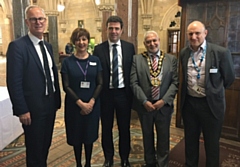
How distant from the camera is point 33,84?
1946 mm

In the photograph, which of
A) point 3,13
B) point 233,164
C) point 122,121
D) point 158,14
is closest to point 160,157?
point 122,121

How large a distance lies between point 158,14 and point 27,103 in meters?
11.4

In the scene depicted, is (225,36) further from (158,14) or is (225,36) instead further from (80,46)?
(158,14)

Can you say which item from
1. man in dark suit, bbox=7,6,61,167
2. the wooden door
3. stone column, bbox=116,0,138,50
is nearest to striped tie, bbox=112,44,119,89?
man in dark suit, bbox=7,6,61,167

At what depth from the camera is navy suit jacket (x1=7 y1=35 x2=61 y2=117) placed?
1840mm

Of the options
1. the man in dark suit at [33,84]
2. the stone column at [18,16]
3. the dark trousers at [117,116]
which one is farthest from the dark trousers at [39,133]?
the stone column at [18,16]

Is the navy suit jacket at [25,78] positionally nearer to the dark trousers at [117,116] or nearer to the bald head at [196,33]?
the dark trousers at [117,116]

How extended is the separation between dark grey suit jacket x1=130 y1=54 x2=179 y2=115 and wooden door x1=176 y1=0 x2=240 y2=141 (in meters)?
1.54

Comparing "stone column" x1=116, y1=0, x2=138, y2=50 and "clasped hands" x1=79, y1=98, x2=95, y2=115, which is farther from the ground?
"stone column" x1=116, y1=0, x2=138, y2=50

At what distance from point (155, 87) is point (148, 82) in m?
0.09

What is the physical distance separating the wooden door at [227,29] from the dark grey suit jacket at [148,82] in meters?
1.54

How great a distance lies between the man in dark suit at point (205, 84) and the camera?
7.10ft

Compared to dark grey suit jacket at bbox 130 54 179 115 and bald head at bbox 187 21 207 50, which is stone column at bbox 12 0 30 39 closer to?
dark grey suit jacket at bbox 130 54 179 115

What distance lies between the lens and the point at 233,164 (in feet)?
9.20
